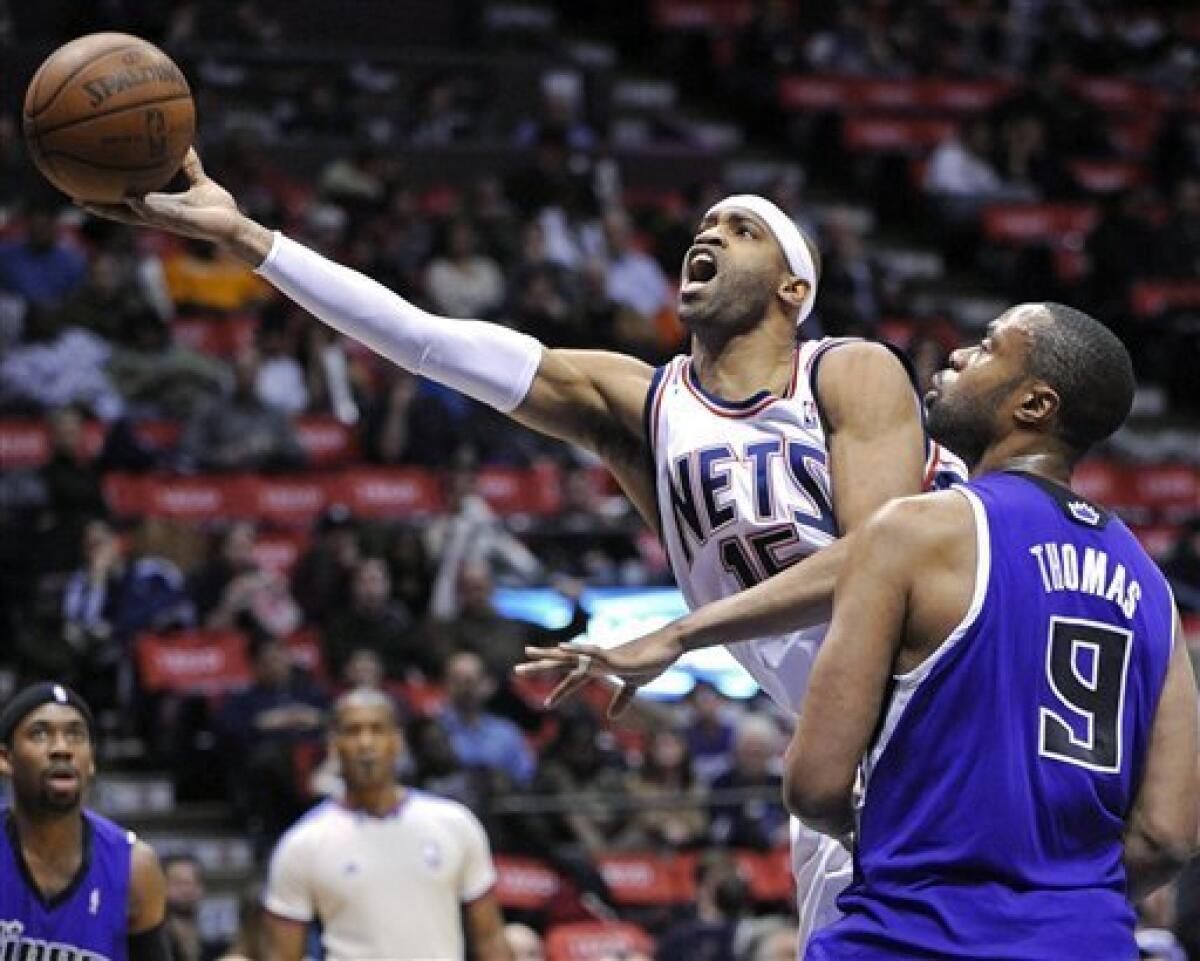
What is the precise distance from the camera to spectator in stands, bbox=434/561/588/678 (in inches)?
516

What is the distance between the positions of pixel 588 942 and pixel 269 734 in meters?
1.92

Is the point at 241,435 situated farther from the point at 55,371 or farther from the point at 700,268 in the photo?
the point at 700,268

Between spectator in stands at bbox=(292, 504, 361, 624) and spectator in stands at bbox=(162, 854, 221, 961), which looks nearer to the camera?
spectator in stands at bbox=(162, 854, 221, 961)

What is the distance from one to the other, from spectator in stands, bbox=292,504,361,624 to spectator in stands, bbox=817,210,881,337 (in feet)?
16.1

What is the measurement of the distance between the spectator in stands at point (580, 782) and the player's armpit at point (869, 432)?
662 cm

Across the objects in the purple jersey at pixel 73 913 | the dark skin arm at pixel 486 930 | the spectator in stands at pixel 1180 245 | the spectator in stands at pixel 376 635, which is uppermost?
the spectator in stands at pixel 1180 245

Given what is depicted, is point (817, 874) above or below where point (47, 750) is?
below

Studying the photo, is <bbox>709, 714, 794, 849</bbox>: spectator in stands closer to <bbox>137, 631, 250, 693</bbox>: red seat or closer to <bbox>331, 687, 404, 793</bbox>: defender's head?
<bbox>137, 631, 250, 693</bbox>: red seat

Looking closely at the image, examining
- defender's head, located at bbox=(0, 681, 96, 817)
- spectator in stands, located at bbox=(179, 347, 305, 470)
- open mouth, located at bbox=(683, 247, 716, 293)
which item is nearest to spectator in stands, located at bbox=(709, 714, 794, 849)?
spectator in stands, located at bbox=(179, 347, 305, 470)

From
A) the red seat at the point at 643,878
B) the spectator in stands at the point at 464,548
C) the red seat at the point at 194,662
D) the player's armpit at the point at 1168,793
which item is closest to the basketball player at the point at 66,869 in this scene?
the player's armpit at the point at 1168,793

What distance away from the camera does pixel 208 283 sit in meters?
15.9

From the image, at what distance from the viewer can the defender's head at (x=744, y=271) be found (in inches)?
230

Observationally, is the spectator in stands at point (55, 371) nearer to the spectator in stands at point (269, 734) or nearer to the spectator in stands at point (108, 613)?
the spectator in stands at point (108, 613)

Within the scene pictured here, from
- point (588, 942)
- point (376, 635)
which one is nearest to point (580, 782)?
point (376, 635)
